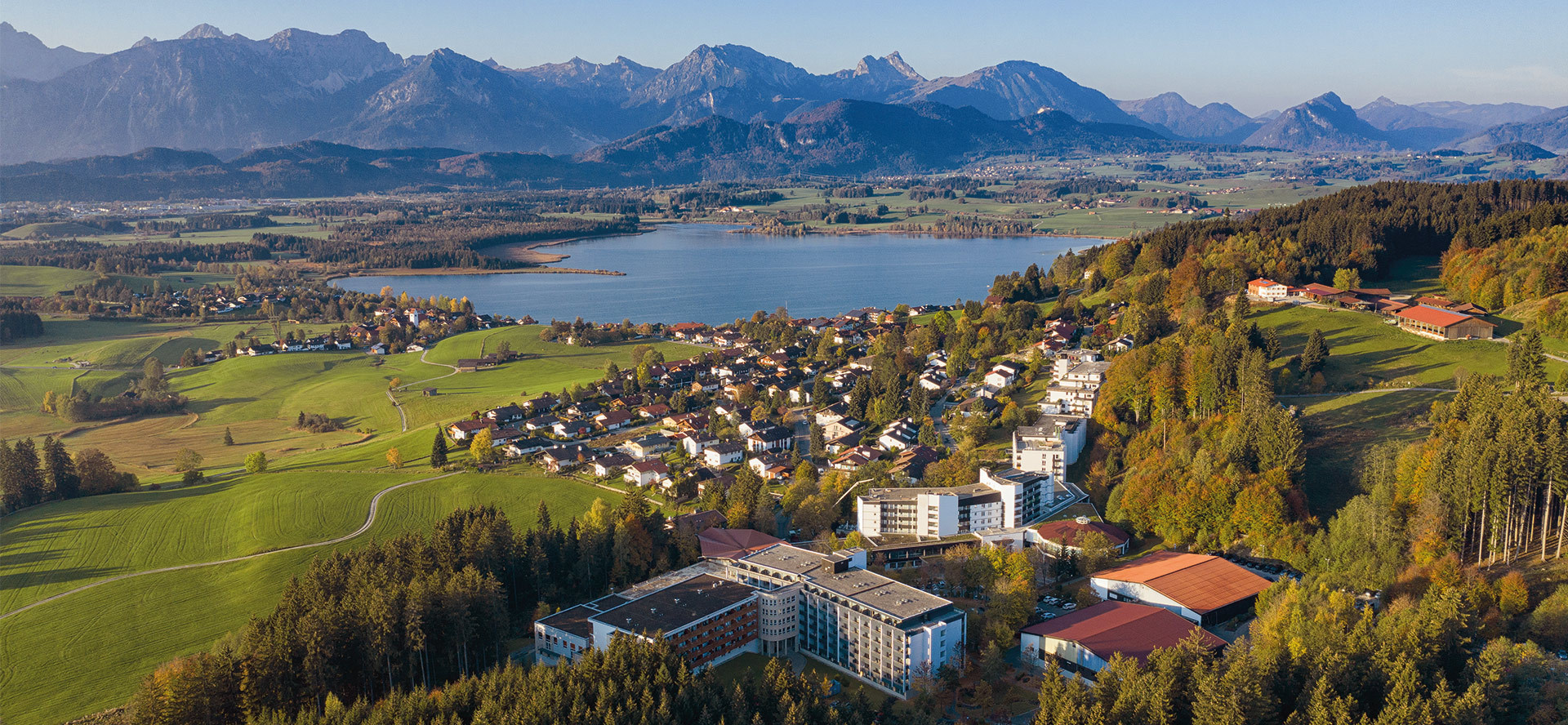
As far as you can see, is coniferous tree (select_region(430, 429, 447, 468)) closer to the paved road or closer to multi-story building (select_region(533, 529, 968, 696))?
multi-story building (select_region(533, 529, 968, 696))

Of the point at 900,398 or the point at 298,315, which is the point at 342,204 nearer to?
the point at 298,315

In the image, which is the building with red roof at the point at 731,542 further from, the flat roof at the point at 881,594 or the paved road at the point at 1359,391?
the paved road at the point at 1359,391

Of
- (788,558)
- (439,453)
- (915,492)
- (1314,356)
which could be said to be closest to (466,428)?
(439,453)

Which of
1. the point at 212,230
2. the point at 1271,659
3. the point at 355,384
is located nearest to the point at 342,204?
the point at 212,230

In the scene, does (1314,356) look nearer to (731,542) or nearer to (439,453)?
(731,542)

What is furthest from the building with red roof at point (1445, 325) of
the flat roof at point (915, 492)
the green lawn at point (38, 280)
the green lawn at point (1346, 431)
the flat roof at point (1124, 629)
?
the green lawn at point (38, 280)

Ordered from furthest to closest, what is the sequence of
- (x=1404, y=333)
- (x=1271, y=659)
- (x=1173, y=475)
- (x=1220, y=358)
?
1. (x=1404, y=333)
2. (x=1220, y=358)
3. (x=1173, y=475)
4. (x=1271, y=659)

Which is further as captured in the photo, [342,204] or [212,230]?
[342,204]
